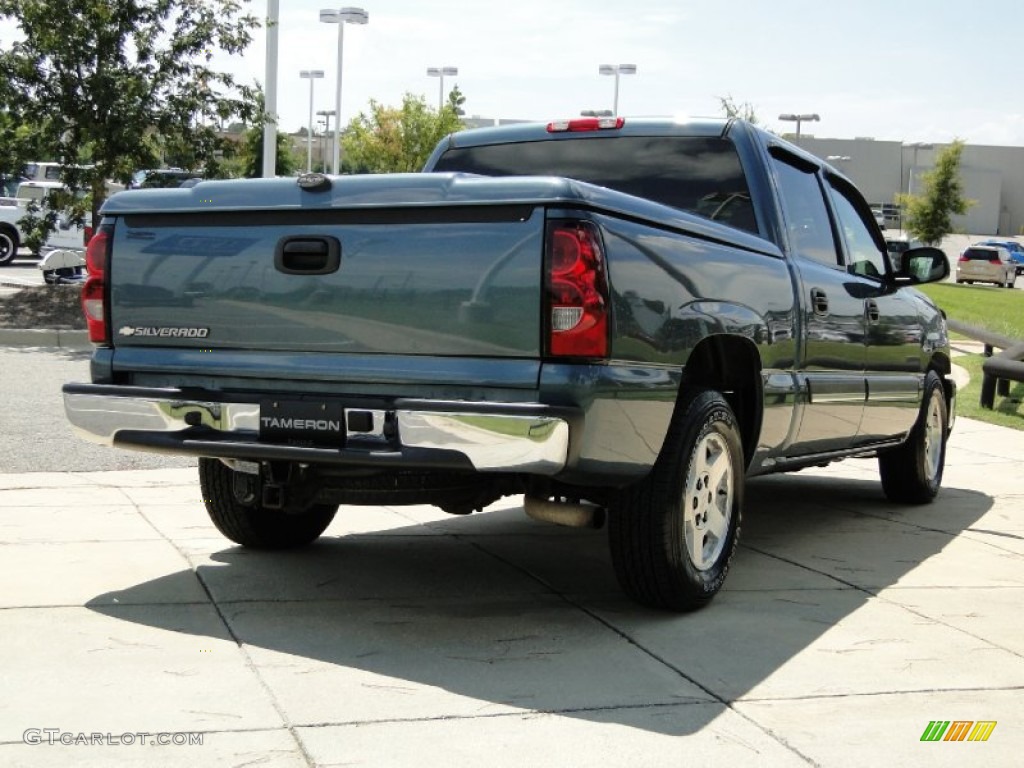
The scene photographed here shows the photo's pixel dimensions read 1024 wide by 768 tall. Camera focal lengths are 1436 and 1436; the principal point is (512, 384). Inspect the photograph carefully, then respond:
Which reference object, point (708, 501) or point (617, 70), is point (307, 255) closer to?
point (708, 501)

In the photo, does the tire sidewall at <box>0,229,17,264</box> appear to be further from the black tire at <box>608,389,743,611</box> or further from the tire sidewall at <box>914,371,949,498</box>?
the black tire at <box>608,389,743,611</box>

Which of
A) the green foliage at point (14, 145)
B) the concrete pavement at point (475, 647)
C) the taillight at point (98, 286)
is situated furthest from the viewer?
the green foliage at point (14, 145)

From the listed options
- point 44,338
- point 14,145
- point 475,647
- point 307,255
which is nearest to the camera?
→ point 475,647

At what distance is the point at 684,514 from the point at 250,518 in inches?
79.7

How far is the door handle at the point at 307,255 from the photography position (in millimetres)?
4965

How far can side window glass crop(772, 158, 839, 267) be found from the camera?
22.0 feet

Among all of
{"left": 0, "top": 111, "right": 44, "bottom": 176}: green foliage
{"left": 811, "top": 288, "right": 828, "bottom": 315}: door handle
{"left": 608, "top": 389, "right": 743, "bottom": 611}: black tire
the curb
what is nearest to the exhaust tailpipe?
{"left": 608, "top": 389, "right": 743, "bottom": 611}: black tire

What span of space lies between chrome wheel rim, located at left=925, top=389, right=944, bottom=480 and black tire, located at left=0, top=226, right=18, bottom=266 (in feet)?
80.6

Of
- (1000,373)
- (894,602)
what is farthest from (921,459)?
(1000,373)

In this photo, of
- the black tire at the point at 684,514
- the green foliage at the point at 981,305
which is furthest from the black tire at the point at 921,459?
the green foliage at the point at 981,305

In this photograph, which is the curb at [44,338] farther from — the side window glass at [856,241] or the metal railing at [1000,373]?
the side window glass at [856,241]

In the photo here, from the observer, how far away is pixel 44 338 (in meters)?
15.8

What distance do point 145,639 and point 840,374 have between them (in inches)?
144

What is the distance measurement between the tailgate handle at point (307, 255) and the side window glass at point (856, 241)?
133 inches
